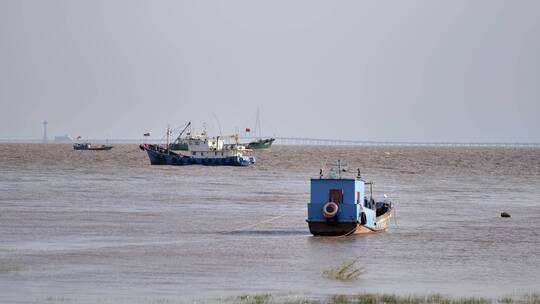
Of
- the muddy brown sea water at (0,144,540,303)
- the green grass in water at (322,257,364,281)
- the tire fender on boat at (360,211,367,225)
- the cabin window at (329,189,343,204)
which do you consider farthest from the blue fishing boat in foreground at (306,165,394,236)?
the green grass in water at (322,257,364,281)

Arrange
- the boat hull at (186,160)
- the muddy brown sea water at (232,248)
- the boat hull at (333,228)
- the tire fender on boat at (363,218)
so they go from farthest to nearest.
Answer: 1. the boat hull at (186,160)
2. the tire fender on boat at (363,218)
3. the boat hull at (333,228)
4. the muddy brown sea water at (232,248)

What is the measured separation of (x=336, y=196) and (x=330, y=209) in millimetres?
582

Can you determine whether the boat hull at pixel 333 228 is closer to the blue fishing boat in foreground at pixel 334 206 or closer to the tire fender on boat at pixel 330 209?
the blue fishing boat in foreground at pixel 334 206

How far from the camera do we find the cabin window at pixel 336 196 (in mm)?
44594

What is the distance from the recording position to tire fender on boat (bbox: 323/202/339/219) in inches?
1752

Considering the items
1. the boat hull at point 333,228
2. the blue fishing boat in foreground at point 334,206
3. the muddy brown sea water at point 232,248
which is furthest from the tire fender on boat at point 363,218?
the muddy brown sea water at point 232,248

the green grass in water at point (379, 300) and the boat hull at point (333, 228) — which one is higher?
the boat hull at point (333, 228)

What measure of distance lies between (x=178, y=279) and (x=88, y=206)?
103ft

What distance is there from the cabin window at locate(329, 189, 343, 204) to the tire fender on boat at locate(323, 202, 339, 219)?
0.27m

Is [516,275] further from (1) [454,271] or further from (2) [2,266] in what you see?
(2) [2,266]

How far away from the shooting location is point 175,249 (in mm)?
40125

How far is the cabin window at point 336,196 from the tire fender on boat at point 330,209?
0.87 feet

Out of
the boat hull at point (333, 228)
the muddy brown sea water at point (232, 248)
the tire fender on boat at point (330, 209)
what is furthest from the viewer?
the boat hull at point (333, 228)

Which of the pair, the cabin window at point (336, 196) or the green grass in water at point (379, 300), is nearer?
the green grass in water at point (379, 300)
